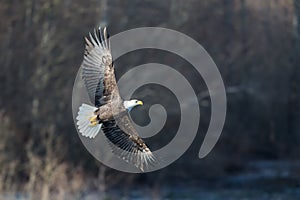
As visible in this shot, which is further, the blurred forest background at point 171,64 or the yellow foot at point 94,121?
the blurred forest background at point 171,64

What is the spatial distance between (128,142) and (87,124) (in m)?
0.25

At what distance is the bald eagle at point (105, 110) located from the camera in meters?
3.82

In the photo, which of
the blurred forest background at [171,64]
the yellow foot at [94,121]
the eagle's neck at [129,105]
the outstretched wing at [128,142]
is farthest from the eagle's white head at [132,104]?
the blurred forest background at [171,64]

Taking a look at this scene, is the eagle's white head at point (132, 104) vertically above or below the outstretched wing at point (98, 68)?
below

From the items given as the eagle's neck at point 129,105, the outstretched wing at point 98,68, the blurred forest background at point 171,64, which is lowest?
the eagle's neck at point 129,105

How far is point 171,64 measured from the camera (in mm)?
14727

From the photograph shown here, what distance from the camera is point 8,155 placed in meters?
12.3

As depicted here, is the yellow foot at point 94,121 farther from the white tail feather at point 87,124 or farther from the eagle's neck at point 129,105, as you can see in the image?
the eagle's neck at point 129,105

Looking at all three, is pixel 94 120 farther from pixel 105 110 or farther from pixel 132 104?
pixel 132 104

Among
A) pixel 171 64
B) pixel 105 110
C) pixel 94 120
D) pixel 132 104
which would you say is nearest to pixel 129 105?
pixel 132 104

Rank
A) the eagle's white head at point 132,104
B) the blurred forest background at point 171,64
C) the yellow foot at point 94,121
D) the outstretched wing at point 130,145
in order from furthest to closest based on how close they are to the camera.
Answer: the blurred forest background at point 171,64 < the outstretched wing at point 130,145 < the yellow foot at point 94,121 < the eagle's white head at point 132,104

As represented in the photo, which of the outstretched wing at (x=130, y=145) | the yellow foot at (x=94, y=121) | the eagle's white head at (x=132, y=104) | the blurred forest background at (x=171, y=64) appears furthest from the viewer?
the blurred forest background at (x=171, y=64)

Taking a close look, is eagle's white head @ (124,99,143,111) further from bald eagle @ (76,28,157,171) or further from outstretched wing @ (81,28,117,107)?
outstretched wing @ (81,28,117,107)

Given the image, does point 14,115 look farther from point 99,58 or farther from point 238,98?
point 99,58
